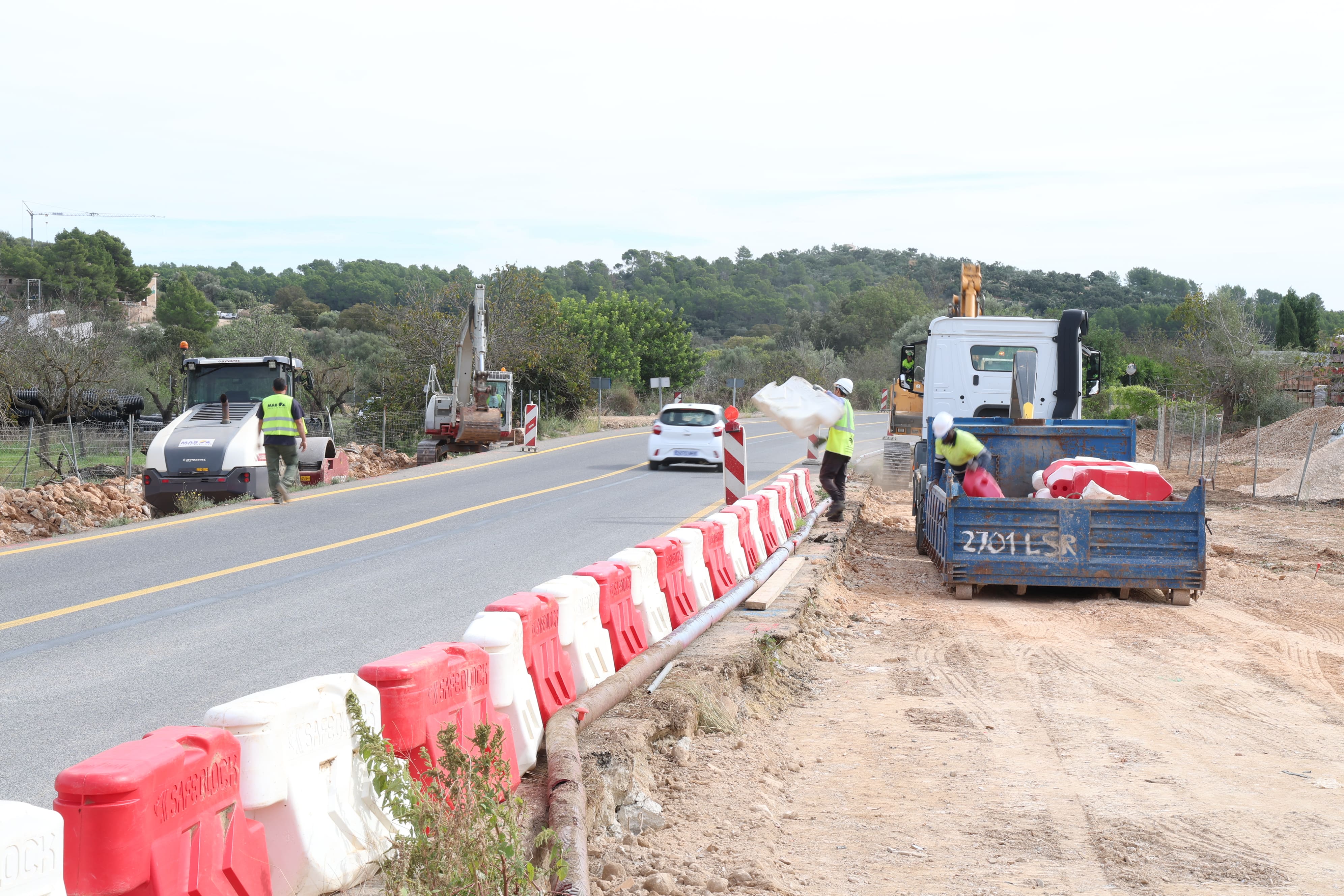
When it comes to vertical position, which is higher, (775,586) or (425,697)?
(425,697)

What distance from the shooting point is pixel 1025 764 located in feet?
18.4

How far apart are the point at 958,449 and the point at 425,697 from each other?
8821mm

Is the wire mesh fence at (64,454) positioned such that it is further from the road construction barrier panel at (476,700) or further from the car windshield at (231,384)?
the road construction barrier panel at (476,700)

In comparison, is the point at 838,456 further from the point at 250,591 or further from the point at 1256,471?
the point at 1256,471

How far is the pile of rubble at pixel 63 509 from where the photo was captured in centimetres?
1588

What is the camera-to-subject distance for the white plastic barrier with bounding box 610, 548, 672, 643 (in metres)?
6.95

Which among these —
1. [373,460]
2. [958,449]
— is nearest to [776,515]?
[958,449]

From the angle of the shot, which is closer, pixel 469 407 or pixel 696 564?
pixel 696 564

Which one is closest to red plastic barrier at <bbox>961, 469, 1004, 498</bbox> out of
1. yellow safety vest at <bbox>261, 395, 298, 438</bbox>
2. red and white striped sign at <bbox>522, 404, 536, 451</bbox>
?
yellow safety vest at <bbox>261, 395, 298, 438</bbox>

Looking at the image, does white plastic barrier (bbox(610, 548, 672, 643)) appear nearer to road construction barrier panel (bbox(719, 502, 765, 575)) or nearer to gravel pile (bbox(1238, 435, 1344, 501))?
road construction barrier panel (bbox(719, 502, 765, 575))

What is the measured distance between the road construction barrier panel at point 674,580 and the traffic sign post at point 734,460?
7.72m

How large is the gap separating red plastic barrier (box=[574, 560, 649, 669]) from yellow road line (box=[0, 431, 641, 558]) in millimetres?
8342

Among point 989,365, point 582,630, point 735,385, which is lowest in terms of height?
point 582,630

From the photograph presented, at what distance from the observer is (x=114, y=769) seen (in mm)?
2744
